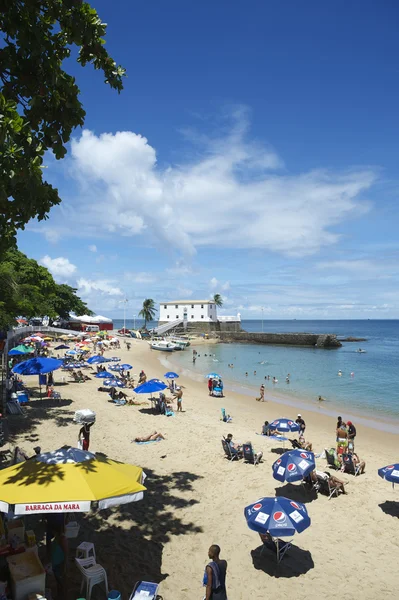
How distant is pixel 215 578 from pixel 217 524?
3.07 metres

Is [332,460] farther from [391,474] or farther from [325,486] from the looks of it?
[391,474]

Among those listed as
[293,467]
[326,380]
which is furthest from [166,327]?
[293,467]

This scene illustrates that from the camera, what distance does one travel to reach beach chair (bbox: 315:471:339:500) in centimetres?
980

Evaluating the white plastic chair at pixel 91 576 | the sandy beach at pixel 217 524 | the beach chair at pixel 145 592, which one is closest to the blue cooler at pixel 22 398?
the sandy beach at pixel 217 524

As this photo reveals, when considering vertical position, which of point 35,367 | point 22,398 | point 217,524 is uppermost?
point 35,367

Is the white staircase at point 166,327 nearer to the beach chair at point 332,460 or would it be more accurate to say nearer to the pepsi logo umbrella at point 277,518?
the beach chair at point 332,460

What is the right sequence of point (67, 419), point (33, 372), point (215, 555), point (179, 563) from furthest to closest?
point (33, 372)
point (67, 419)
point (179, 563)
point (215, 555)

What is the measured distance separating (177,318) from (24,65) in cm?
9622

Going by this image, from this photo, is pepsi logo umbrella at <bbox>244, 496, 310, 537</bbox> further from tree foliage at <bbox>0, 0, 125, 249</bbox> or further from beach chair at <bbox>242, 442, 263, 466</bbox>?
tree foliage at <bbox>0, 0, 125, 249</bbox>

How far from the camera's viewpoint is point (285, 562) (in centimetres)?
709

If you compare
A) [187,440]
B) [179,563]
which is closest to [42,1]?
[179,563]

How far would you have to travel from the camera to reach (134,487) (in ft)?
18.8

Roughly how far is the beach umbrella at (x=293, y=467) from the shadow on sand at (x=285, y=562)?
1759mm

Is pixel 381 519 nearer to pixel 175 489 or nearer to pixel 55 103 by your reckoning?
pixel 175 489
